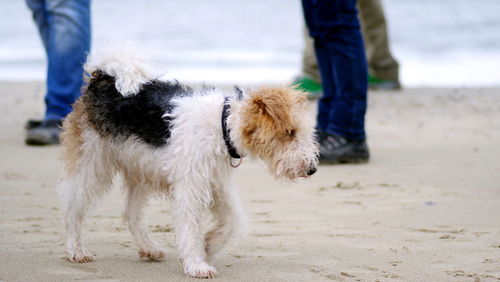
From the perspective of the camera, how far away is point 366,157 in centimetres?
670

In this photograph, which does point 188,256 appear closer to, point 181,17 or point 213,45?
point 213,45

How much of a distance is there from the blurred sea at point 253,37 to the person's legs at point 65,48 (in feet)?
9.21

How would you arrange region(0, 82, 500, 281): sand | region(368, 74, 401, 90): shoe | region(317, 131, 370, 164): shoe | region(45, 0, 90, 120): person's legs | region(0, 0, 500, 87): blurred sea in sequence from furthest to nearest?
1. region(0, 0, 500, 87): blurred sea
2. region(368, 74, 401, 90): shoe
3. region(45, 0, 90, 120): person's legs
4. region(317, 131, 370, 164): shoe
5. region(0, 82, 500, 281): sand

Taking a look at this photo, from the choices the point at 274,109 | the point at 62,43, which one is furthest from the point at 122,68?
the point at 62,43

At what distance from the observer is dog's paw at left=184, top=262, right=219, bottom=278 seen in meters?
3.82

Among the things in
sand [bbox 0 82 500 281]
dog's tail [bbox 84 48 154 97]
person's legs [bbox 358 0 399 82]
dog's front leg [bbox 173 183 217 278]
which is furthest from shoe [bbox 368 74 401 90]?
dog's front leg [bbox 173 183 217 278]

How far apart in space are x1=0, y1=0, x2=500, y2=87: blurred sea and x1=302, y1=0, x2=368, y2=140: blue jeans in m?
2.90

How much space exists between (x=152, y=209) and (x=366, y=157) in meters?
2.18

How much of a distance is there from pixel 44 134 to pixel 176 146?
136 inches

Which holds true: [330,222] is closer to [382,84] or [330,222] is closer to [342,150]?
[342,150]

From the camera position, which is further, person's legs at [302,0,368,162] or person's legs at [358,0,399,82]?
Result: person's legs at [358,0,399,82]

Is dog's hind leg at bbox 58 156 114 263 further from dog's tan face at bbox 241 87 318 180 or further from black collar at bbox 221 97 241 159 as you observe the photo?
dog's tan face at bbox 241 87 318 180

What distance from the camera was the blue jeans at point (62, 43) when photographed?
22.9ft

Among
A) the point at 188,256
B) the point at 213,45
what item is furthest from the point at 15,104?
the point at 213,45
